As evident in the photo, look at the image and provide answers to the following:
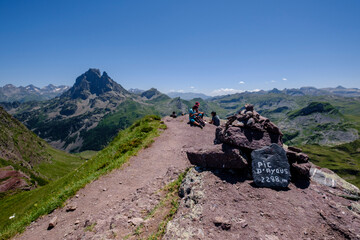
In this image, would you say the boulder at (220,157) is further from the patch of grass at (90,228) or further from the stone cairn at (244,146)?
the patch of grass at (90,228)

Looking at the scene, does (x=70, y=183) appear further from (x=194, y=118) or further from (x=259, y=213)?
(x=194, y=118)

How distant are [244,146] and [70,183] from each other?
59.2 ft

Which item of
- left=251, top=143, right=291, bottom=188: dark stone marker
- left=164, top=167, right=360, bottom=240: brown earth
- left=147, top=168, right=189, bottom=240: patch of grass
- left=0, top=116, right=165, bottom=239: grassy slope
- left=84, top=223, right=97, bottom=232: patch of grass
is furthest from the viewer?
left=0, top=116, right=165, bottom=239: grassy slope

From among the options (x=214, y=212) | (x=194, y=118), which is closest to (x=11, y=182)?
(x=194, y=118)

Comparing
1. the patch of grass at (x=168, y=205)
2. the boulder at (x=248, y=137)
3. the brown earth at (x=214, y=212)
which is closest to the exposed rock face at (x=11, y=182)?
the brown earth at (x=214, y=212)

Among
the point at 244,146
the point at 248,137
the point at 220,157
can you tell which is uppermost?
the point at 248,137

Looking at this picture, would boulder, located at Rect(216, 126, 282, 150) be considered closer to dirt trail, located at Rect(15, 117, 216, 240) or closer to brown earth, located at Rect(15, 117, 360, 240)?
brown earth, located at Rect(15, 117, 360, 240)

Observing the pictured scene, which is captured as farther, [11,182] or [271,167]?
[11,182]

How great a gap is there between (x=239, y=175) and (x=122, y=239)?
7.05 m

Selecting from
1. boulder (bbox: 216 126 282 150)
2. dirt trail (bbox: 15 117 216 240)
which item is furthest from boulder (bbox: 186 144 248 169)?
→ dirt trail (bbox: 15 117 216 240)

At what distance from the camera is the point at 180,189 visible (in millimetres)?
10398

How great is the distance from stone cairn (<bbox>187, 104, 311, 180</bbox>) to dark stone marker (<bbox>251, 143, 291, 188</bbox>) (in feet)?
1.76

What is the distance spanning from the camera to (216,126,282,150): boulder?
10.6m

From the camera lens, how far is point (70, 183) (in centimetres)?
1783
